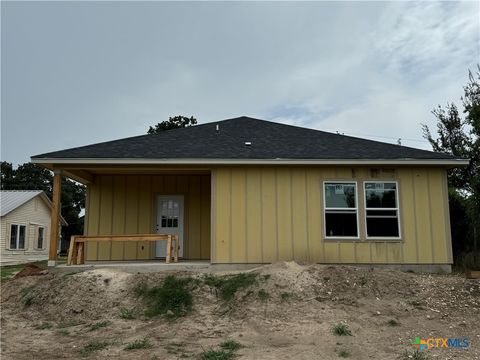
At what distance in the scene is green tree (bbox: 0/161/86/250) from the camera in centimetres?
4644

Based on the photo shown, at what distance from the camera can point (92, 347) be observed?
6.75 metres

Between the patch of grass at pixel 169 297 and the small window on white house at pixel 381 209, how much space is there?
4.85 meters

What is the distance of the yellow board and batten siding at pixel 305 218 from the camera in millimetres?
10969

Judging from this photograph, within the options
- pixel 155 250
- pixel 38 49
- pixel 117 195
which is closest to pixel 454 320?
pixel 155 250

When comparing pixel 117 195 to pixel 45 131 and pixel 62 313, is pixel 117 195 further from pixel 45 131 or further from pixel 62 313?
pixel 45 131

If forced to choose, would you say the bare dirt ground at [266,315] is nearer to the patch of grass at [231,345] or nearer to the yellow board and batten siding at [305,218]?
the patch of grass at [231,345]

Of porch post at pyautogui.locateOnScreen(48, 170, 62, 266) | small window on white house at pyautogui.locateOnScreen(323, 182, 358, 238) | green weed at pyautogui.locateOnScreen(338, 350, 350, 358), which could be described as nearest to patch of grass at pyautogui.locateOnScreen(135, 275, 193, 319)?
porch post at pyautogui.locateOnScreen(48, 170, 62, 266)

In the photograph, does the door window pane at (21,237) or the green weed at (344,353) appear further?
the door window pane at (21,237)

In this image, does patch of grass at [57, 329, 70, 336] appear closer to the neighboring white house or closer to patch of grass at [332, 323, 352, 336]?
patch of grass at [332, 323, 352, 336]

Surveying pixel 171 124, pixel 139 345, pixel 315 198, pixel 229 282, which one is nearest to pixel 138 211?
pixel 229 282

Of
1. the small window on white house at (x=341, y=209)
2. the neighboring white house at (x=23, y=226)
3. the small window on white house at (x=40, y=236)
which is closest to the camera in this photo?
Answer: the small window on white house at (x=341, y=209)

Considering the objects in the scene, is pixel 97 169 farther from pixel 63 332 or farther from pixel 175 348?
pixel 175 348

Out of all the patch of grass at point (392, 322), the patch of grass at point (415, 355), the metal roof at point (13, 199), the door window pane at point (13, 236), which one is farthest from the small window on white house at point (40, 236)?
the patch of grass at point (415, 355)

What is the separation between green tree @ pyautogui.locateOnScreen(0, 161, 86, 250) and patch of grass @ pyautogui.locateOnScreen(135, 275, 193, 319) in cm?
3965
